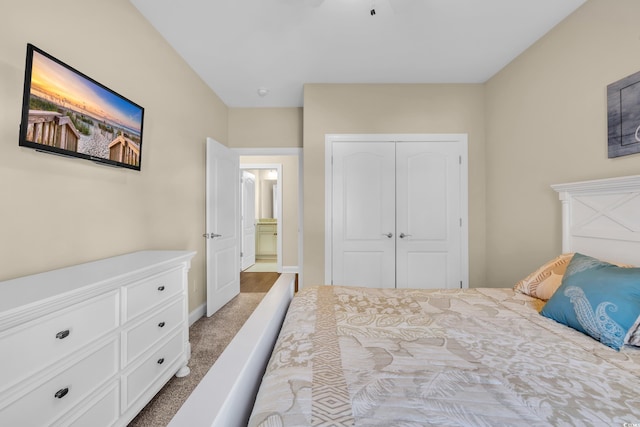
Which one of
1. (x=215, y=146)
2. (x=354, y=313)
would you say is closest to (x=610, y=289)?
(x=354, y=313)

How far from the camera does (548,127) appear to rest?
2.23 meters

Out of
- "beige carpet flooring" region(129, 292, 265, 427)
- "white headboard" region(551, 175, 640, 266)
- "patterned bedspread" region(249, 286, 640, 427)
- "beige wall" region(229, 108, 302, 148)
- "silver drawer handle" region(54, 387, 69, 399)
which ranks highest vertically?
"beige wall" region(229, 108, 302, 148)

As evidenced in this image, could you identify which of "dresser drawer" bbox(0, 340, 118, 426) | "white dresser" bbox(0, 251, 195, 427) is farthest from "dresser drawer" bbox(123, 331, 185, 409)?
"dresser drawer" bbox(0, 340, 118, 426)

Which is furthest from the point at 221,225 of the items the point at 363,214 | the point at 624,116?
the point at 624,116

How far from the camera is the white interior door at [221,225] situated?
2.98 m

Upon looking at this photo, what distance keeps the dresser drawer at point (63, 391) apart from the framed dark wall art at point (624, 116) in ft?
10.3

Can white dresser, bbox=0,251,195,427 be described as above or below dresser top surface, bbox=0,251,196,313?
below

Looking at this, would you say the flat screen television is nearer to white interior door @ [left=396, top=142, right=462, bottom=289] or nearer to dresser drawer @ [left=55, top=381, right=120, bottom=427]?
dresser drawer @ [left=55, top=381, right=120, bottom=427]

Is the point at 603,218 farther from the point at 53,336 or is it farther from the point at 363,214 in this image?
the point at 53,336

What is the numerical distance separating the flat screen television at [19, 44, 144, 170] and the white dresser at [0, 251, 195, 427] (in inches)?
25.9

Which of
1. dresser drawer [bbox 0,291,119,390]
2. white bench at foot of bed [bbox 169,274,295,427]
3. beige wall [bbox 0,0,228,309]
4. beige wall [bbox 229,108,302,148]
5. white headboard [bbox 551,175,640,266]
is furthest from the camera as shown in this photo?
beige wall [bbox 229,108,302,148]

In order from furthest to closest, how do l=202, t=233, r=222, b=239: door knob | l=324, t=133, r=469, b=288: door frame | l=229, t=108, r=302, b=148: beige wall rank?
l=229, t=108, r=302, b=148: beige wall
l=324, t=133, r=469, b=288: door frame
l=202, t=233, r=222, b=239: door knob

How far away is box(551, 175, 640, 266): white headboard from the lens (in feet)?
5.03

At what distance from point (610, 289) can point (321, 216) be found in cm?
235
